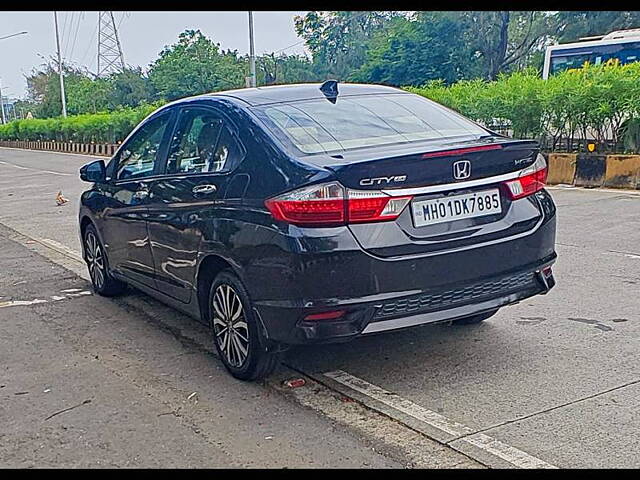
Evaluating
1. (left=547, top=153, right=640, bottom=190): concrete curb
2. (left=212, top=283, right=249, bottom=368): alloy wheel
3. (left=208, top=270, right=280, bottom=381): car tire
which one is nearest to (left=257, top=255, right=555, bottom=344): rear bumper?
(left=208, top=270, right=280, bottom=381): car tire

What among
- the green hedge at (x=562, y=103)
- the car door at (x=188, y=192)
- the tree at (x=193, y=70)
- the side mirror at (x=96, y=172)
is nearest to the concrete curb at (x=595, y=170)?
the green hedge at (x=562, y=103)

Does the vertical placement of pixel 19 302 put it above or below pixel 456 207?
below

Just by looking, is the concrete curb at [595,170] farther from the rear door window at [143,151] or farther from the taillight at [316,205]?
the taillight at [316,205]

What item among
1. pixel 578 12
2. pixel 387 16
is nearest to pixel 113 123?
pixel 578 12

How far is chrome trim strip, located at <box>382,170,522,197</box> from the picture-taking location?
13.0 feet

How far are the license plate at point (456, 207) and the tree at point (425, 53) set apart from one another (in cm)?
4239

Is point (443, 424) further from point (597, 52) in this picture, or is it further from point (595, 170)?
point (597, 52)

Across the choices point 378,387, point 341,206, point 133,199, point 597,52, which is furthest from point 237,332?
point 597,52

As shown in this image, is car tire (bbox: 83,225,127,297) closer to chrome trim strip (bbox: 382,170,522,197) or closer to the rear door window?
the rear door window

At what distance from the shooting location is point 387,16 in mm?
68438

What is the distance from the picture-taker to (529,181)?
451cm

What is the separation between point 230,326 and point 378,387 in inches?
37.2

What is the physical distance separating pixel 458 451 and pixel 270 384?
1.36 meters

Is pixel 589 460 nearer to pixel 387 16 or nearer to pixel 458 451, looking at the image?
pixel 458 451
